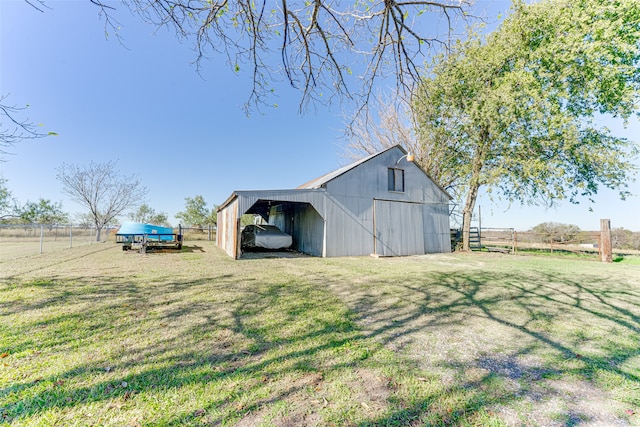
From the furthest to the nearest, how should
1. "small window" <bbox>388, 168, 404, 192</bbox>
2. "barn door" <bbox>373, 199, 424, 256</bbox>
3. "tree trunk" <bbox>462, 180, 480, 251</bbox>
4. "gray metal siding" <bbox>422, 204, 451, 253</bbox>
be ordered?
"tree trunk" <bbox>462, 180, 480, 251</bbox> < "gray metal siding" <bbox>422, 204, 451, 253</bbox> < "small window" <bbox>388, 168, 404, 192</bbox> < "barn door" <bbox>373, 199, 424, 256</bbox>

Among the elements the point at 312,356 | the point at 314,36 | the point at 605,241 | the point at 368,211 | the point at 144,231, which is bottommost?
the point at 312,356

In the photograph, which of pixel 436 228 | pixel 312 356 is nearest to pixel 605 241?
pixel 436 228

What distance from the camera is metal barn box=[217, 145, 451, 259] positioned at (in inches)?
441

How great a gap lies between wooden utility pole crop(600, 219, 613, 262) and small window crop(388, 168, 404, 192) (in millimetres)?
8623

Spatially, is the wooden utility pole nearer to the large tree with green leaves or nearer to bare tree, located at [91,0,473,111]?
the large tree with green leaves

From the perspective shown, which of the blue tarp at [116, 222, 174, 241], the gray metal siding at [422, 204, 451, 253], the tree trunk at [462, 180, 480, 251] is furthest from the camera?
the tree trunk at [462, 180, 480, 251]

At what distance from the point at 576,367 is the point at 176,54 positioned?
20.7 ft

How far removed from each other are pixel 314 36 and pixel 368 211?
9116 millimetres

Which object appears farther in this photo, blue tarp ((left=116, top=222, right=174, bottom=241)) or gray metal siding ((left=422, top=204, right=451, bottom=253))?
gray metal siding ((left=422, top=204, right=451, bottom=253))

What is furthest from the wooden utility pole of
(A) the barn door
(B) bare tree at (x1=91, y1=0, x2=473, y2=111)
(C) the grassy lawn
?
(B) bare tree at (x1=91, y1=0, x2=473, y2=111)

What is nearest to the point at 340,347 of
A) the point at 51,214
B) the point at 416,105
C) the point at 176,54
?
the point at 416,105

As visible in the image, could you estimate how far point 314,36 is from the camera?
3.77 meters

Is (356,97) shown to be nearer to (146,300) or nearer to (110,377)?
(110,377)

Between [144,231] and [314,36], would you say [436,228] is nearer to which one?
[314,36]
